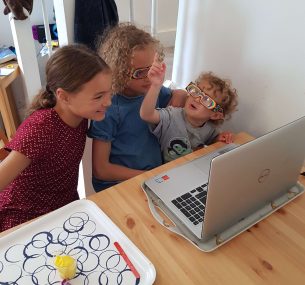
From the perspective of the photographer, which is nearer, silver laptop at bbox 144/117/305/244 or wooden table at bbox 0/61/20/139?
silver laptop at bbox 144/117/305/244

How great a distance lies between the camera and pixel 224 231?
2.48 feet

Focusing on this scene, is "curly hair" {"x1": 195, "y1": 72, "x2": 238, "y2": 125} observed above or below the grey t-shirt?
above

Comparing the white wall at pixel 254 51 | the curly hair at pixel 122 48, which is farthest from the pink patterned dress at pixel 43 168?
the white wall at pixel 254 51

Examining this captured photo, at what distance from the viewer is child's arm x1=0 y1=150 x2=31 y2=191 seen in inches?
34.2

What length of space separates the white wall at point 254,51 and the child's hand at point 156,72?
380 millimetres

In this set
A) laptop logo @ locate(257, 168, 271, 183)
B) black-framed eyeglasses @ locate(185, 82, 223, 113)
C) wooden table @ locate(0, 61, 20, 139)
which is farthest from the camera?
wooden table @ locate(0, 61, 20, 139)

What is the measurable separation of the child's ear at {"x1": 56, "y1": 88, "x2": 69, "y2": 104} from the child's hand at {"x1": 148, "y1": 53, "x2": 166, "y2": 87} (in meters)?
0.29

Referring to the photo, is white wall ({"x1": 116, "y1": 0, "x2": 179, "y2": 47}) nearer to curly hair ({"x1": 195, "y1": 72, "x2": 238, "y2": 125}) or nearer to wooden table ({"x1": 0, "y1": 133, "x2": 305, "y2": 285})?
curly hair ({"x1": 195, "y1": 72, "x2": 238, "y2": 125})

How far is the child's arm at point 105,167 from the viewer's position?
1.10 meters

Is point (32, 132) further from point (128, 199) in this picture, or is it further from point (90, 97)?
point (128, 199)

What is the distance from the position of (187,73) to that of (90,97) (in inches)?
26.9

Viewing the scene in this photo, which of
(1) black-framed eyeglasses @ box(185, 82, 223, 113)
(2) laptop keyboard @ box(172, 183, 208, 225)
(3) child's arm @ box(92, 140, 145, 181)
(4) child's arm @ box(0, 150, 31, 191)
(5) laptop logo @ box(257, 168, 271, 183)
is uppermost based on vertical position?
(5) laptop logo @ box(257, 168, 271, 183)

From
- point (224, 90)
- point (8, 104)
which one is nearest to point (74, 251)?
point (224, 90)

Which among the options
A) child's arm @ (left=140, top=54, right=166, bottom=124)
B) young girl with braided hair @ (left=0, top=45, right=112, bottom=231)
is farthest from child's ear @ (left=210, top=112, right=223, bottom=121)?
young girl with braided hair @ (left=0, top=45, right=112, bottom=231)
